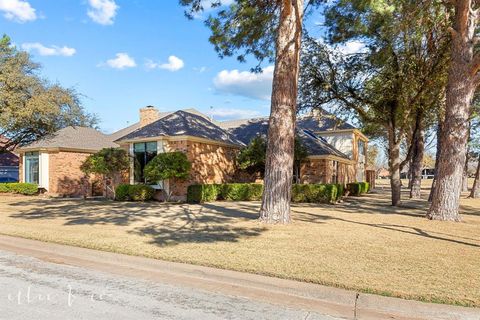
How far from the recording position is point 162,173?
18.7m

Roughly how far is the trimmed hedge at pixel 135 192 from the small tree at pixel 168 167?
79 cm

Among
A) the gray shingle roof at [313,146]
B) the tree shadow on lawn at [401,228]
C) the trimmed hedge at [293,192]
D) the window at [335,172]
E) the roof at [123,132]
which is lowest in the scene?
the tree shadow on lawn at [401,228]

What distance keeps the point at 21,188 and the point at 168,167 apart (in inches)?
512

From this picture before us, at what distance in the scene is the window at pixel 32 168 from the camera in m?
26.9

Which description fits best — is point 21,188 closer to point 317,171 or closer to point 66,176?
point 66,176

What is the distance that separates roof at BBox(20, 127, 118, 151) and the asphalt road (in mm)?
21741

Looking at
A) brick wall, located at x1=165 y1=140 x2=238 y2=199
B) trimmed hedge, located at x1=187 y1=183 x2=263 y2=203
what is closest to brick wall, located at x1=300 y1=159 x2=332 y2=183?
brick wall, located at x1=165 y1=140 x2=238 y2=199

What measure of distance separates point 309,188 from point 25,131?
18.8 m

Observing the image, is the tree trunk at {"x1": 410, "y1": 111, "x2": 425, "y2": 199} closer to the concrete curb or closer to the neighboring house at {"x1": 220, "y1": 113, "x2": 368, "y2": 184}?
the neighboring house at {"x1": 220, "y1": 113, "x2": 368, "y2": 184}

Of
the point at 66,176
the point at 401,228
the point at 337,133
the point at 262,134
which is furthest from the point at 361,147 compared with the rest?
the point at 401,228

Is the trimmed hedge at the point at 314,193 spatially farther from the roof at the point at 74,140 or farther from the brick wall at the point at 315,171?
the roof at the point at 74,140

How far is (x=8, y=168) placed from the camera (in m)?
37.2

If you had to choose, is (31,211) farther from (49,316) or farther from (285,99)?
(49,316)

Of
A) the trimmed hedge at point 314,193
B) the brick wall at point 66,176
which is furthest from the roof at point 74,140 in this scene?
the trimmed hedge at point 314,193
